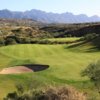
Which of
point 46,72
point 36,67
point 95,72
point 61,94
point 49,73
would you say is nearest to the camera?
point 61,94


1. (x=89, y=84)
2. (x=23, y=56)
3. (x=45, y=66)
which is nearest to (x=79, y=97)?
(x=89, y=84)

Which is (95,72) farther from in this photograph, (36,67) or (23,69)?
(23,69)

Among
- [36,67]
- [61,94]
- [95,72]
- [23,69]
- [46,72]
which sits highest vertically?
[61,94]

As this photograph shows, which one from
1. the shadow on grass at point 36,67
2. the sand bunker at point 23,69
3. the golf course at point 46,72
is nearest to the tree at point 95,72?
the golf course at point 46,72

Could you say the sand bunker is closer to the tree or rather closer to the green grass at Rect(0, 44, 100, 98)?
the green grass at Rect(0, 44, 100, 98)

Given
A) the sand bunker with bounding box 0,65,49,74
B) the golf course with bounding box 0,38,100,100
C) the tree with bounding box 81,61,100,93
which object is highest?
the tree with bounding box 81,61,100,93

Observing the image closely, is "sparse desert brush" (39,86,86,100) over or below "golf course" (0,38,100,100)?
over

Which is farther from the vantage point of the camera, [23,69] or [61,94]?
[23,69]

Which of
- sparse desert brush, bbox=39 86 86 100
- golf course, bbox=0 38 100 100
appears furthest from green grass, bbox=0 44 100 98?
sparse desert brush, bbox=39 86 86 100

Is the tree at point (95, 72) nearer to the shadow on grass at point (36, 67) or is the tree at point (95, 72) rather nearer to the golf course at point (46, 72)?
the golf course at point (46, 72)

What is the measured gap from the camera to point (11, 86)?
4294 centimetres

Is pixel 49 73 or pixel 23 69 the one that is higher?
pixel 49 73

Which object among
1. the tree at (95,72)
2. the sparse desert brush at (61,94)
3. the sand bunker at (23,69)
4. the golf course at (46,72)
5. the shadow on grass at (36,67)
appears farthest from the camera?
the sand bunker at (23,69)

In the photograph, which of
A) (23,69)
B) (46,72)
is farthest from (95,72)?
(23,69)
